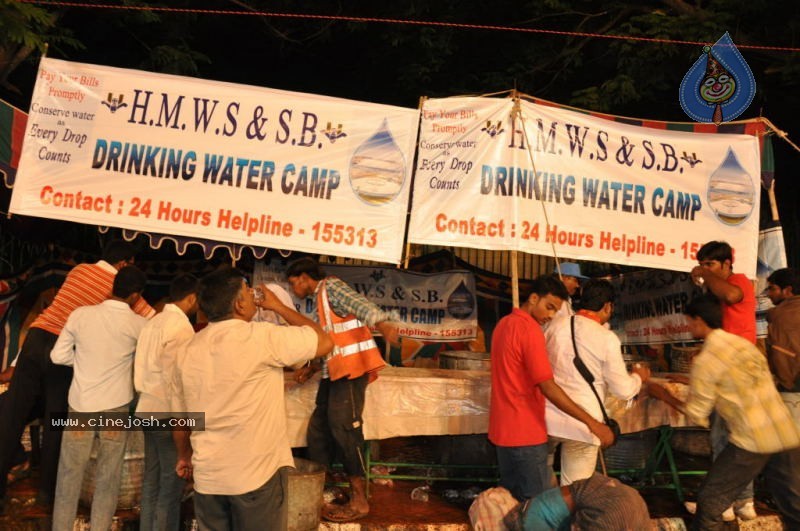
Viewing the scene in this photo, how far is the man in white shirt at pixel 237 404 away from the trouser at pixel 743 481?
9.73ft

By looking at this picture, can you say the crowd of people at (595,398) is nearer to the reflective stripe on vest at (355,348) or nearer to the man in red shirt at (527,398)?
the man in red shirt at (527,398)

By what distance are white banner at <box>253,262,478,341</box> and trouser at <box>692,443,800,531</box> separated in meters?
4.93

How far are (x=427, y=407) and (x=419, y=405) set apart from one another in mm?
74

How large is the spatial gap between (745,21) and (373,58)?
18.4 ft

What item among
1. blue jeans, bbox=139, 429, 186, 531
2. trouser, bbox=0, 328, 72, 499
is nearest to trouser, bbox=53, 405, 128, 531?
blue jeans, bbox=139, 429, 186, 531

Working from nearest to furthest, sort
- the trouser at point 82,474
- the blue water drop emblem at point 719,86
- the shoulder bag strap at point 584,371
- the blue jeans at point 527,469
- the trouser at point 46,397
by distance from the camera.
Result: the blue jeans at point 527,469 → the shoulder bag strap at point 584,371 → the trouser at point 82,474 → the trouser at point 46,397 → the blue water drop emblem at point 719,86

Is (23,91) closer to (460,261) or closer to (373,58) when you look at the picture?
(373,58)

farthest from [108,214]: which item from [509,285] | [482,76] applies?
[482,76]

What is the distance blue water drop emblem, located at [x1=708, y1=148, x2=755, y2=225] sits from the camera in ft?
21.7

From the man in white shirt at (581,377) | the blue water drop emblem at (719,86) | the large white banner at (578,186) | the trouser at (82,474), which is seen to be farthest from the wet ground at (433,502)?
the blue water drop emblem at (719,86)

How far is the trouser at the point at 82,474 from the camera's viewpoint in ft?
16.0

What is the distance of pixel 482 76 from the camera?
438 inches

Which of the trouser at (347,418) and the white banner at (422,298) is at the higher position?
the white banner at (422,298)

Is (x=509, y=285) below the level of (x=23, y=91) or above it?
below
